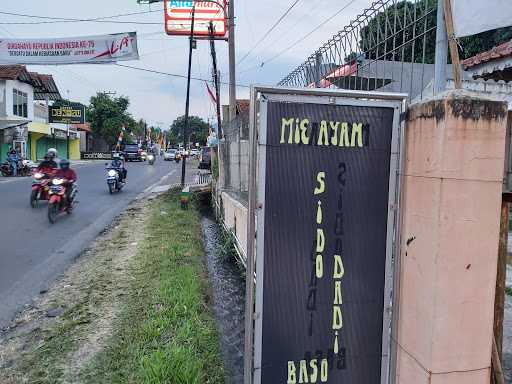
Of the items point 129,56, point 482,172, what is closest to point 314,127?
point 482,172

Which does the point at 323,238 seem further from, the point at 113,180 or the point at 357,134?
the point at 113,180

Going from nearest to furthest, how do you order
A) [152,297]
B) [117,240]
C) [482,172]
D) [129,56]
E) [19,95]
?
[482,172]
[152,297]
[117,240]
[129,56]
[19,95]

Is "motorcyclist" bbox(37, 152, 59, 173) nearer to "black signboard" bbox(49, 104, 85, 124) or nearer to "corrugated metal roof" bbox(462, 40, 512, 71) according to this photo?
"corrugated metal roof" bbox(462, 40, 512, 71)

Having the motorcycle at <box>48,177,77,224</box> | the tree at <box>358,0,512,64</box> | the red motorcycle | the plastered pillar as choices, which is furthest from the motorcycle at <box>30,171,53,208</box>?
the plastered pillar

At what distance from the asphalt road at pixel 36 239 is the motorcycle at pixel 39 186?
0.21 m

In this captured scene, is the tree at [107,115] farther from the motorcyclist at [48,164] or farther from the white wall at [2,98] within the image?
the motorcyclist at [48,164]

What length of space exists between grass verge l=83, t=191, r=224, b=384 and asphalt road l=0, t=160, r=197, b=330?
1.24 m

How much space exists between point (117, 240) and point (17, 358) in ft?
14.7

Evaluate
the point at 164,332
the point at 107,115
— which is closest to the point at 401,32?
the point at 164,332

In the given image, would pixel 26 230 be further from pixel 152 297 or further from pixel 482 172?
pixel 482 172

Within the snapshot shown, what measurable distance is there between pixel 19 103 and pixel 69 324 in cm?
3142

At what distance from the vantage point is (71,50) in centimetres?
1839

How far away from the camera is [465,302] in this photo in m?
2.14

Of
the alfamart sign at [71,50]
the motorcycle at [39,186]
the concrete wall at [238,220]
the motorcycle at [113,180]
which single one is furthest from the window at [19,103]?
the concrete wall at [238,220]
